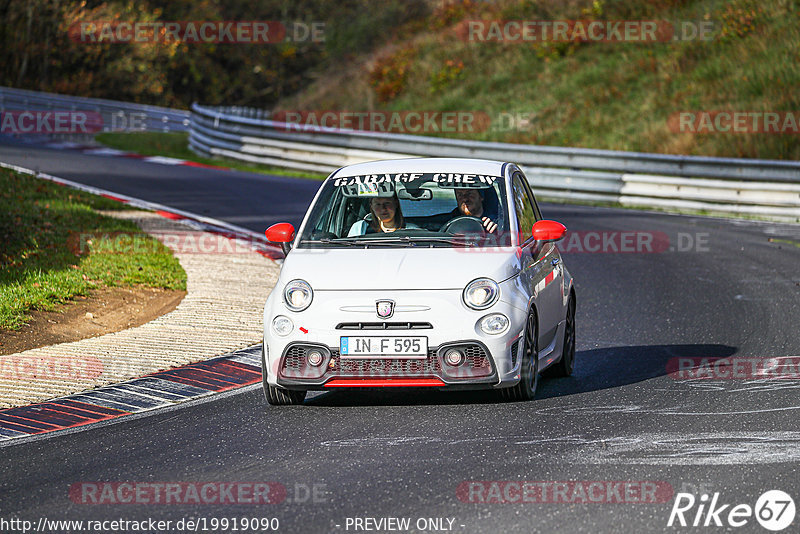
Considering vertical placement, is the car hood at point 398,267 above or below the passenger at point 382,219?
below

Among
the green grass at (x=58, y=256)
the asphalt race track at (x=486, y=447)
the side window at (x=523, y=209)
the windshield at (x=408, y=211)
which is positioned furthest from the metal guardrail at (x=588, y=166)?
the windshield at (x=408, y=211)

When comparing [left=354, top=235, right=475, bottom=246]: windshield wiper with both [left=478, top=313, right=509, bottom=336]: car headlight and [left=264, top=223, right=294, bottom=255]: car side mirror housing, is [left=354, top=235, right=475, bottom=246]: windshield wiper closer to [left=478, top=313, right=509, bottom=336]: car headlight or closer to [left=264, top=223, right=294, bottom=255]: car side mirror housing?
[left=264, top=223, right=294, bottom=255]: car side mirror housing

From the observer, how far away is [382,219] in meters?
8.84

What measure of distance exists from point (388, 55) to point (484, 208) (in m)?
32.4

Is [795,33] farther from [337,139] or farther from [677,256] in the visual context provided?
[677,256]

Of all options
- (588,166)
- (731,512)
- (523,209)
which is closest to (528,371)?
(523,209)

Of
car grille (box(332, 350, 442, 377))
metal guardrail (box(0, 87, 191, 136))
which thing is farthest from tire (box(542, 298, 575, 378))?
metal guardrail (box(0, 87, 191, 136))

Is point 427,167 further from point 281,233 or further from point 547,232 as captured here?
point 281,233

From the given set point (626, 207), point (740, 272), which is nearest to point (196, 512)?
point (740, 272)

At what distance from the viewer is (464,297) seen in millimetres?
7746

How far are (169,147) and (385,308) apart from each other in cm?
2517

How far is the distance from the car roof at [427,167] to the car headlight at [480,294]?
1456 millimetres

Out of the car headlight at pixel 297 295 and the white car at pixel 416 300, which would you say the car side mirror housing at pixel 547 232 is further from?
the car headlight at pixel 297 295

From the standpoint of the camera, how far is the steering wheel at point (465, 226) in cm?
859
